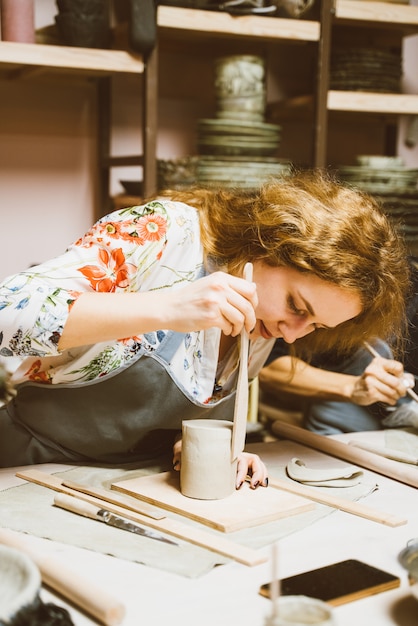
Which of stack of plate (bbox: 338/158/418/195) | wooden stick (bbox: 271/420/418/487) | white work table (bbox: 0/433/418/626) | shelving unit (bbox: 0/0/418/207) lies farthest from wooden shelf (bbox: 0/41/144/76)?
white work table (bbox: 0/433/418/626)

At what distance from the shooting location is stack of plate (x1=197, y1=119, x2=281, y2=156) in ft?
8.46

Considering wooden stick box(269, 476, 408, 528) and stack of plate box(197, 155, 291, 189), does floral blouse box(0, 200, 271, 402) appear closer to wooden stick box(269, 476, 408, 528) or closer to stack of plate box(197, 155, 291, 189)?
wooden stick box(269, 476, 408, 528)

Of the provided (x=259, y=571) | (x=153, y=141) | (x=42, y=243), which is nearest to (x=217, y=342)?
(x=259, y=571)

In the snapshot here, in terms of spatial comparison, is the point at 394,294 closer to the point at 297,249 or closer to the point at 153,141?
the point at 297,249

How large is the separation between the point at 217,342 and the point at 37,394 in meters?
0.37

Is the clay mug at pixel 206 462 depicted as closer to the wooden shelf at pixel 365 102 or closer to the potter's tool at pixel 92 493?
the potter's tool at pixel 92 493

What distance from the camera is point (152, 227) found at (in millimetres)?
1488

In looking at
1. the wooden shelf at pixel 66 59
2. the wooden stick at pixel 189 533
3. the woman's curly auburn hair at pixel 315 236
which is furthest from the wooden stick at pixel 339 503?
the wooden shelf at pixel 66 59

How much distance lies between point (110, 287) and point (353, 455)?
0.60m

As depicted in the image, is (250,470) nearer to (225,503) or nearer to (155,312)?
(225,503)

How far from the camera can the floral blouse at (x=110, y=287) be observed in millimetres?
1284

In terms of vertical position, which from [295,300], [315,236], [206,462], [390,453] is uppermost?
[315,236]

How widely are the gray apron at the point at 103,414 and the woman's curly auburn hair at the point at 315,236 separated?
226mm

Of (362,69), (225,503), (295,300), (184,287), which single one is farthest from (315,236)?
(362,69)
